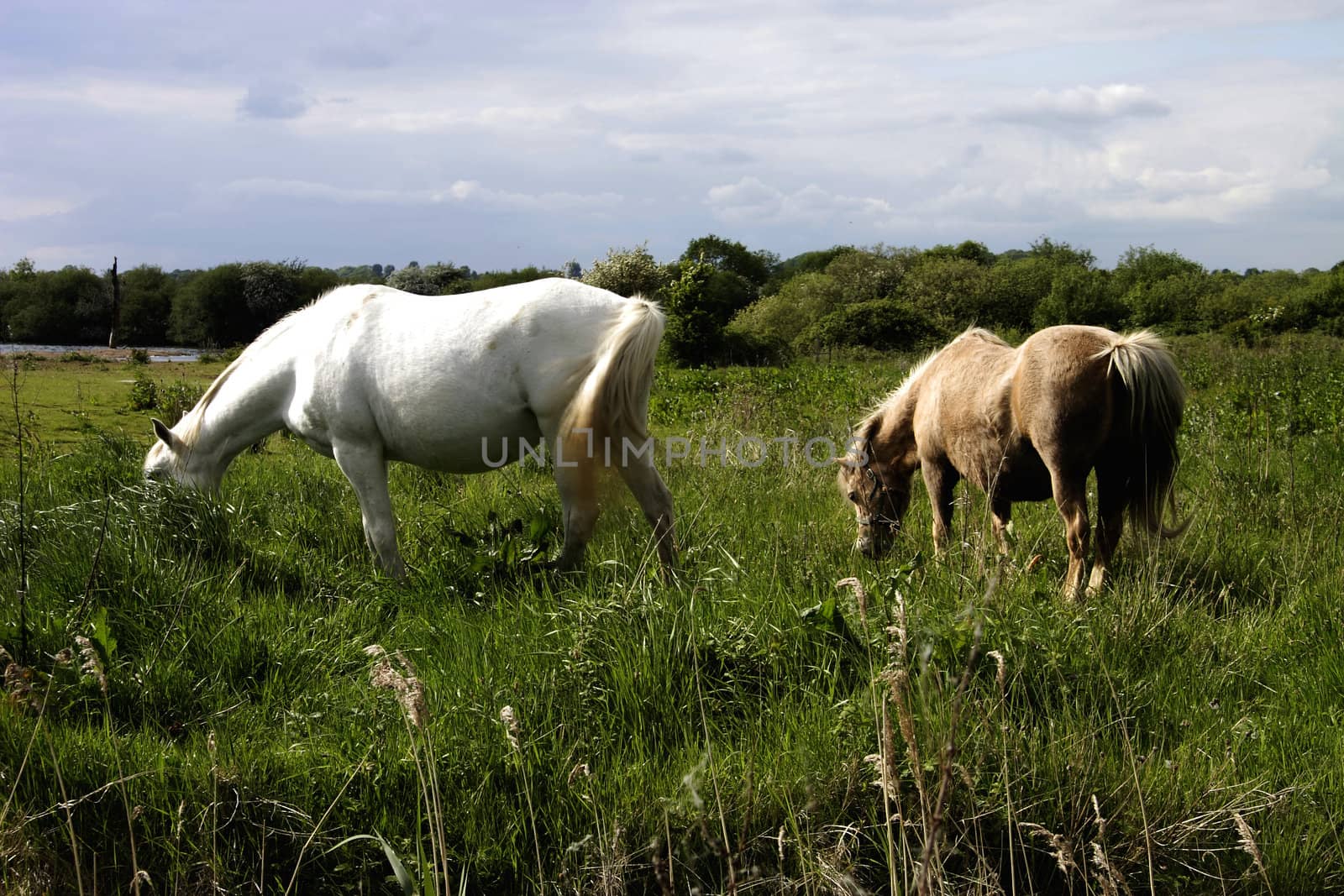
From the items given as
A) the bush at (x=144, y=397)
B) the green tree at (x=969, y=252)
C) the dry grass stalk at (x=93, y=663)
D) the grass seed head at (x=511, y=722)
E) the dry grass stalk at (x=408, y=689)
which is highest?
the green tree at (x=969, y=252)

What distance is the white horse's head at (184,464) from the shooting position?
5.80 m

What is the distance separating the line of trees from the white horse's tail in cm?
1561

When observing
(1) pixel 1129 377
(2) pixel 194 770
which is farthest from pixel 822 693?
(1) pixel 1129 377

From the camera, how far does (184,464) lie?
5824mm

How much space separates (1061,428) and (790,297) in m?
31.5

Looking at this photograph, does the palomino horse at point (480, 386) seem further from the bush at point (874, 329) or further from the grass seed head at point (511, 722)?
the bush at point (874, 329)

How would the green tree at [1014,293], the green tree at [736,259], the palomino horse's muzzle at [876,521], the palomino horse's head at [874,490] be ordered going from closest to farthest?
the palomino horse's muzzle at [876,521] < the palomino horse's head at [874,490] < the green tree at [1014,293] < the green tree at [736,259]

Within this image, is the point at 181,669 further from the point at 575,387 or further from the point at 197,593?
the point at 575,387

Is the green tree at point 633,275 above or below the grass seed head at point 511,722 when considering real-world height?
above

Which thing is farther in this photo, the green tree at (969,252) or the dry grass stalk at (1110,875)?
the green tree at (969,252)

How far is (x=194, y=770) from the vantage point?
2838 mm

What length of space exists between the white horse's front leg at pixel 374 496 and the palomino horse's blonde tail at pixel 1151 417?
12.6 ft

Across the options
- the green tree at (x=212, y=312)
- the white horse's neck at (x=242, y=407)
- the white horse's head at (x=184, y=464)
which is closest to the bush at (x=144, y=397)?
the white horse's head at (x=184, y=464)

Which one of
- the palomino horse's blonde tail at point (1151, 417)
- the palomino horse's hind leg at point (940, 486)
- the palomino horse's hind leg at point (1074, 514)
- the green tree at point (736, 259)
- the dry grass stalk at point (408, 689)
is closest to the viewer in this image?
the dry grass stalk at point (408, 689)
